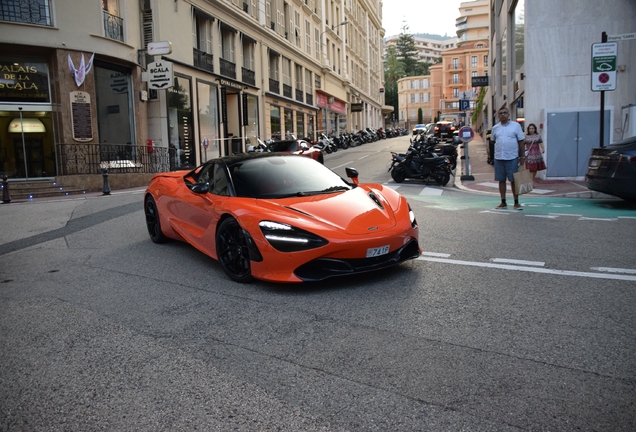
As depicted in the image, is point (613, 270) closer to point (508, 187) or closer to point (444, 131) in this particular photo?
point (508, 187)

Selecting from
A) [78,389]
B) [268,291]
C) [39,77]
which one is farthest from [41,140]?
[78,389]

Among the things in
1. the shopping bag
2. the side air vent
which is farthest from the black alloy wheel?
the side air vent

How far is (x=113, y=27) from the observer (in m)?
20.7

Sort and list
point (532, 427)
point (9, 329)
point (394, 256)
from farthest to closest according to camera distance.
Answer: point (394, 256)
point (9, 329)
point (532, 427)

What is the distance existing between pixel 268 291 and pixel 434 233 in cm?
348

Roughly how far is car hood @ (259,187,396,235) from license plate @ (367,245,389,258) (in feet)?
0.55

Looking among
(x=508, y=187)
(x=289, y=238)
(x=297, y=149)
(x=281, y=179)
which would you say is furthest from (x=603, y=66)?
(x=297, y=149)

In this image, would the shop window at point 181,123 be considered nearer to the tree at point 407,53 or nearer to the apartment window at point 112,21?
the apartment window at point 112,21

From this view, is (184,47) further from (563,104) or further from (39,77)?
(563,104)

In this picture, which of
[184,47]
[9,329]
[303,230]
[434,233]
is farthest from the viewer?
[184,47]

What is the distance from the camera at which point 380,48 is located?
3632 inches

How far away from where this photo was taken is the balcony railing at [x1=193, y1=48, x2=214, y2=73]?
25891 millimetres

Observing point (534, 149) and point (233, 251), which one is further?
point (534, 149)

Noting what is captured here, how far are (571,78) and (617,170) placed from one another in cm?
797
